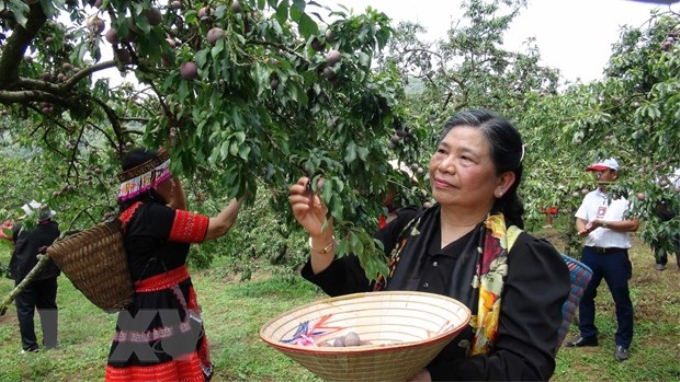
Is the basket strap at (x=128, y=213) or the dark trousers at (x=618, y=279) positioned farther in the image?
the dark trousers at (x=618, y=279)

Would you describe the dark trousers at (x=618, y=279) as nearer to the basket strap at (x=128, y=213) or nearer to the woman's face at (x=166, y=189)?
the woman's face at (x=166, y=189)

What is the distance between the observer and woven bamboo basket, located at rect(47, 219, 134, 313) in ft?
8.46

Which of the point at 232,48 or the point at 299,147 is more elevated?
the point at 232,48

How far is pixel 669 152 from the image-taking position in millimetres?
3881

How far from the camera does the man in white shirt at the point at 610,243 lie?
4.66 meters

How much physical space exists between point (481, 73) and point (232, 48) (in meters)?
7.79

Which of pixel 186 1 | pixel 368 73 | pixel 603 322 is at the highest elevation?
pixel 186 1

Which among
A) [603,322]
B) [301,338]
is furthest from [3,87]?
[603,322]

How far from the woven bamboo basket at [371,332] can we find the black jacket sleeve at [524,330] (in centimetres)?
13

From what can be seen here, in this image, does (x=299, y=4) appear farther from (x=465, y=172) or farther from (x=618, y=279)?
(x=618, y=279)

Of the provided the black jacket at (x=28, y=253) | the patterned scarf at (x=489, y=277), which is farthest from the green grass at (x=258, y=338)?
the patterned scarf at (x=489, y=277)

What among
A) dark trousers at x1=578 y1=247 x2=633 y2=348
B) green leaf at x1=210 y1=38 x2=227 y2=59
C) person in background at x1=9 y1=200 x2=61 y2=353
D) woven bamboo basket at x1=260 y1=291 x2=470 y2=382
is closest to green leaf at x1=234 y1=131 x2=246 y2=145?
green leaf at x1=210 y1=38 x2=227 y2=59

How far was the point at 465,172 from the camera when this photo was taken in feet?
5.24

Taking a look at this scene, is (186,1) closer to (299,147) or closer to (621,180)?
(299,147)
